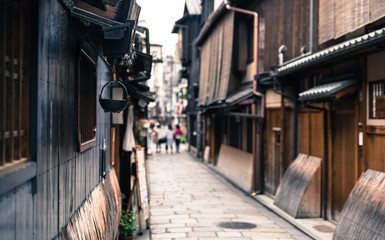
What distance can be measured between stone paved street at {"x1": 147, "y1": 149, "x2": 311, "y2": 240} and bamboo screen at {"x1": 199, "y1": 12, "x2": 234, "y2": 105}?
16.1 ft

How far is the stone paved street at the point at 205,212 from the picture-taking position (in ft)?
38.1

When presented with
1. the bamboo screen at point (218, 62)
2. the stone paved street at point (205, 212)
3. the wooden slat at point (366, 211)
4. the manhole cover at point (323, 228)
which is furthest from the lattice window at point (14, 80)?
the bamboo screen at point (218, 62)

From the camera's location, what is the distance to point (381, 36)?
7.88 metres

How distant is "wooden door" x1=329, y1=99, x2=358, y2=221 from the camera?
11383 mm

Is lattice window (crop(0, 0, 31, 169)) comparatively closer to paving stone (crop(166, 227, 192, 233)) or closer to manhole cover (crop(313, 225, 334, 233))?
paving stone (crop(166, 227, 192, 233))

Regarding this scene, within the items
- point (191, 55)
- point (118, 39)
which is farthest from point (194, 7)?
point (118, 39)

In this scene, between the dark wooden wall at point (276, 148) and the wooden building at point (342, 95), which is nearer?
the wooden building at point (342, 95)

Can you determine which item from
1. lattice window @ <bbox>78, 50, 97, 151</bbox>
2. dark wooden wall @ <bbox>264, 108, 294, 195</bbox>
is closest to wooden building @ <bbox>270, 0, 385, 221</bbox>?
dark wooden wall @ <bbox>264, 108, 294, 195</bbox>

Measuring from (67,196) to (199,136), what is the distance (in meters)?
31.4

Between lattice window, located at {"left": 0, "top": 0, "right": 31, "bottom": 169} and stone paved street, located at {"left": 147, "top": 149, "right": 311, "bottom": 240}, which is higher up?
lattice window, located at {"left": 0, "top": 0, "right": 31, "bottom": 169}

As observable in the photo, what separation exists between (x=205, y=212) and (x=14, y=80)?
449 inches

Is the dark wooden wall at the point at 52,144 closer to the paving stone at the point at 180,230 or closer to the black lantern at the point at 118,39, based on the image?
the black lantern at the point at 118,39

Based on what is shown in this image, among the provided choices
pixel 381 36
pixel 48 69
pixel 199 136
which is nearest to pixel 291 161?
pixel 381 36

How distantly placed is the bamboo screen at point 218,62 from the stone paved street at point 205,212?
16.1ft
